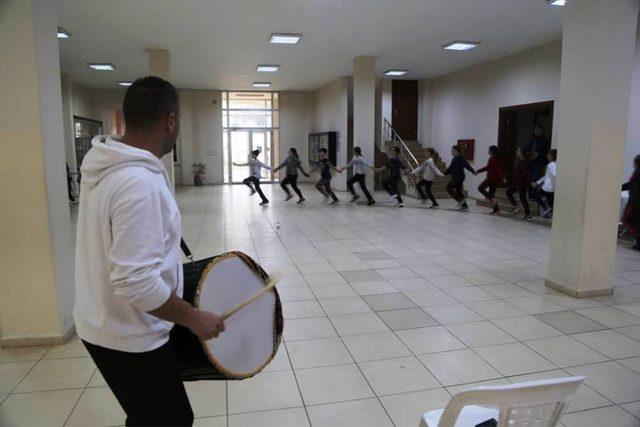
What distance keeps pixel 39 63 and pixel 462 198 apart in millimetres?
9315

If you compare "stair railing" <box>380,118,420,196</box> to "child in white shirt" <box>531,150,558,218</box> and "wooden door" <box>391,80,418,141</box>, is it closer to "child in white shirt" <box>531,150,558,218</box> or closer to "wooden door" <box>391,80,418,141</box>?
"wooden door" <box>391,80,418,141</box>

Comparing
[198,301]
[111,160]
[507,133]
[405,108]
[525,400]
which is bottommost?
[525,400]

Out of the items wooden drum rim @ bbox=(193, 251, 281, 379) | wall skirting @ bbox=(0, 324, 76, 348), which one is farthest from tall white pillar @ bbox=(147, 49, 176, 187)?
wooden drum rim @ bbox=(193, 251, 281, 379)

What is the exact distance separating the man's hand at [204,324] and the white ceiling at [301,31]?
670 cm

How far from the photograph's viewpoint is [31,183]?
323cm

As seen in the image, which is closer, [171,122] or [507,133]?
[171,122]

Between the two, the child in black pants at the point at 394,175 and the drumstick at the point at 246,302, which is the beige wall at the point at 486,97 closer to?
the child in black pants at the point at 394,175

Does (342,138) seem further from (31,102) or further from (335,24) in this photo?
(31,102)

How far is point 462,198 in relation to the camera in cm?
1077

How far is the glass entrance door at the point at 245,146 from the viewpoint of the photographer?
59.0 ft

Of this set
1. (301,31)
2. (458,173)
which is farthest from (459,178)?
(301,31)

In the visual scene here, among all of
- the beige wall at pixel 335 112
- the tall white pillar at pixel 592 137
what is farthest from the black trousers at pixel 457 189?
the tall white pillar at pixel 592 137

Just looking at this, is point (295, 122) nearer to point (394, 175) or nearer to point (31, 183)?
point (394, 175)

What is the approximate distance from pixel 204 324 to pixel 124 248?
13.5 inches
